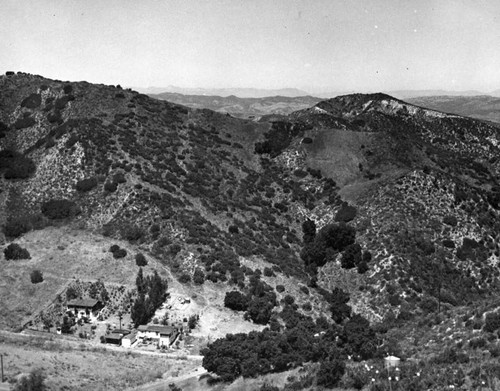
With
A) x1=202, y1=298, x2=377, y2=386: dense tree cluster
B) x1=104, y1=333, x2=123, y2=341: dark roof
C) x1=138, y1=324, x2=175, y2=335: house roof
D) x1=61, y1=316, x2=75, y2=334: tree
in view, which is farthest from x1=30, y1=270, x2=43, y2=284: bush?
x1=202, y1=298, x2=377, y2=386: dense tree cluster

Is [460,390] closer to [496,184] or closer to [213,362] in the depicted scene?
[213,362]

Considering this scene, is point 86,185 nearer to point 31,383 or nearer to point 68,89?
point 68,89

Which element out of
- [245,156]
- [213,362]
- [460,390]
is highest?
[245,156]

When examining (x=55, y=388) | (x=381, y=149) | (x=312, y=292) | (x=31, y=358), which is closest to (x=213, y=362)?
(x=55, y=388)

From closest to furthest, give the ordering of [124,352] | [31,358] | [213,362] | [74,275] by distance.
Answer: [213,362] → [31,358] → [124,352] → [74,275]

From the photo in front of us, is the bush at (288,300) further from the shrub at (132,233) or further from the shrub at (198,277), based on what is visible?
the shrub at (132,233)

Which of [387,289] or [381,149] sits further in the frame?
[381,149]

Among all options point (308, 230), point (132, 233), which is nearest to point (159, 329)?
point (132, 233)
